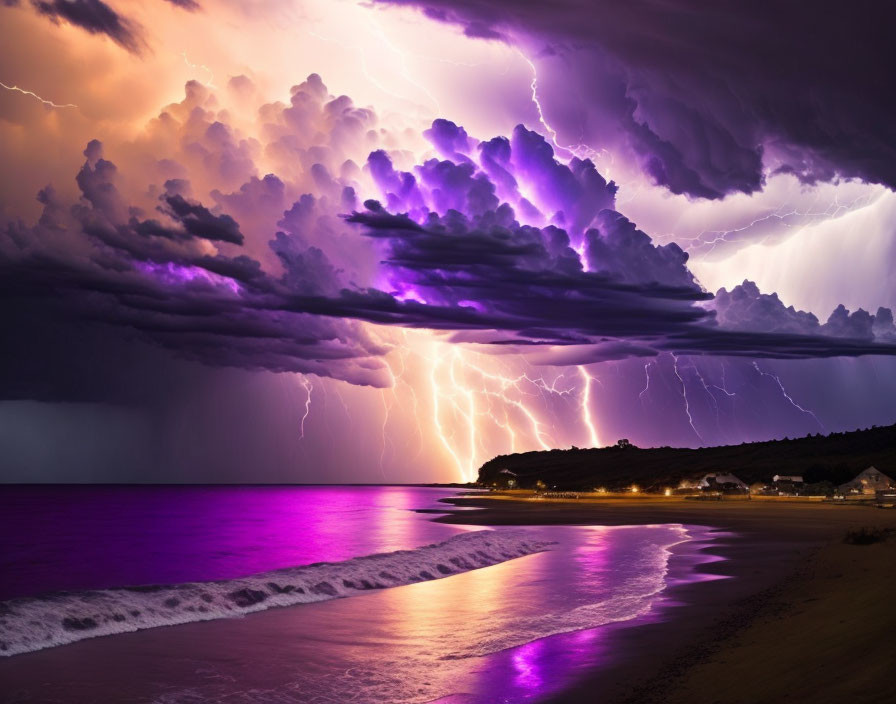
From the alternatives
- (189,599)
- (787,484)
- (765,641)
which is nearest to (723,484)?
(787,484)

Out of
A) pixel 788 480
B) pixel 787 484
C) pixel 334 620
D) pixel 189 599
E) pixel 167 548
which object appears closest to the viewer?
pixel 334 620

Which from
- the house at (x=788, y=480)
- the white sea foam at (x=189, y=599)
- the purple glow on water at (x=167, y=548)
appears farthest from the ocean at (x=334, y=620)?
the house at (x=788, y=480)

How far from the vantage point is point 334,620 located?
72.1 feet

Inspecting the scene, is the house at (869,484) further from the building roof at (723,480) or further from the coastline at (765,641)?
the coastline at (765,641)

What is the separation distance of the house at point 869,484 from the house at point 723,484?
25350 millimetres

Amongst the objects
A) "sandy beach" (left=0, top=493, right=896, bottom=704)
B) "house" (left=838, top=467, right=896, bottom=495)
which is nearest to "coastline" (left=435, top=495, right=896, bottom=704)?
"sandy beach" (left=0, top=493, right=896, bottom=704)

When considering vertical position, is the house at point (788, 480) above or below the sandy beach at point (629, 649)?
above

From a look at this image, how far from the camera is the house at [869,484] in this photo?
12242 cm

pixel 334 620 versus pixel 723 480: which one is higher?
pixel 723 480

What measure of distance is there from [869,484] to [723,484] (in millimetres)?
34565

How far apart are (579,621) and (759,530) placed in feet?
134

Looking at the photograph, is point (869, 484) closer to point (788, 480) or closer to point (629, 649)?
point (788, 480)

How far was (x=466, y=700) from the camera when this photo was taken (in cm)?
1307

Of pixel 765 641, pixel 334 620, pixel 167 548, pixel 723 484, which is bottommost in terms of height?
pixel 167 548
